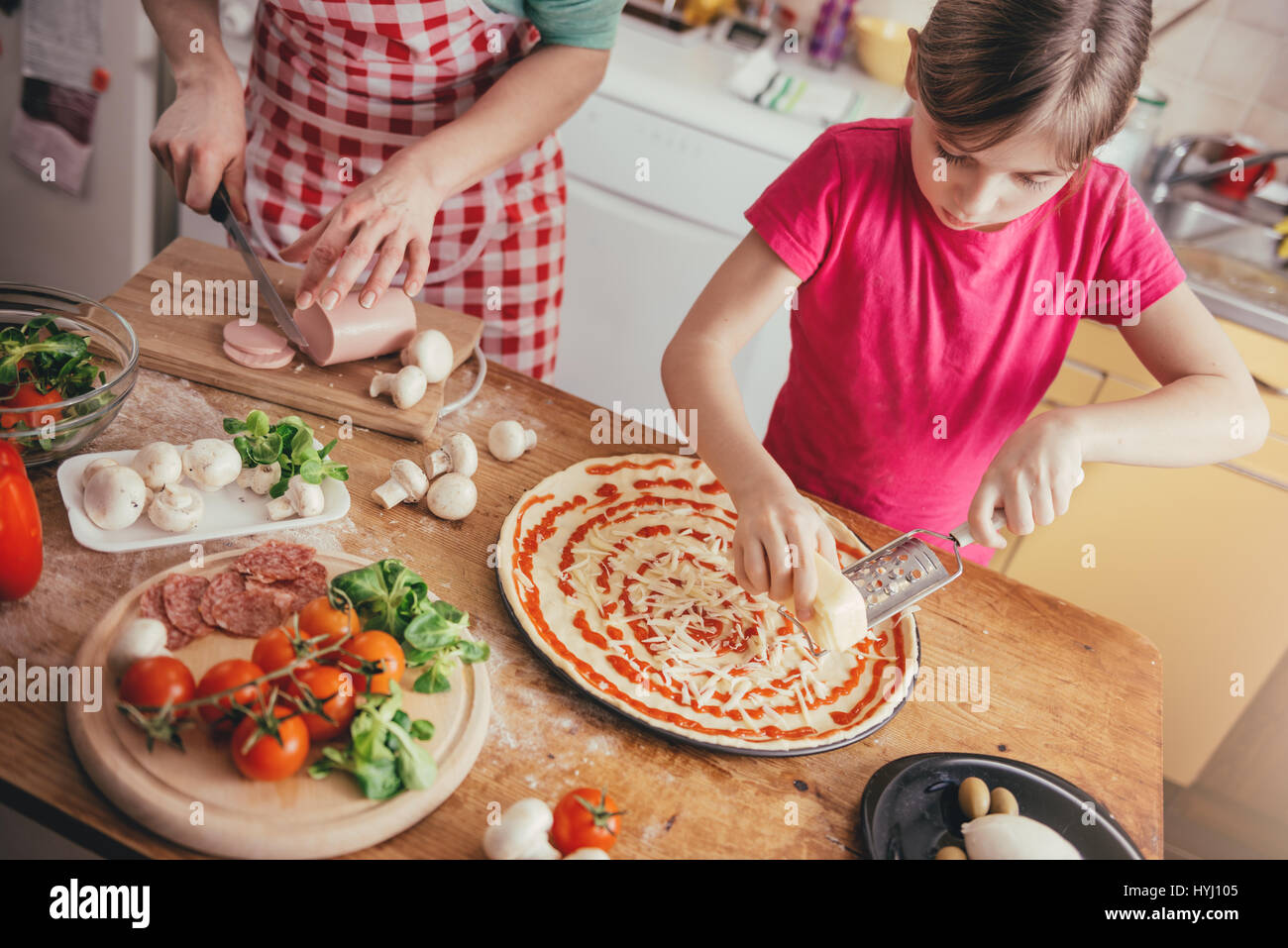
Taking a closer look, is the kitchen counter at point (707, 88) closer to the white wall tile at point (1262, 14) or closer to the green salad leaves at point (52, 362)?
the white wall tile at point (1262, 14)

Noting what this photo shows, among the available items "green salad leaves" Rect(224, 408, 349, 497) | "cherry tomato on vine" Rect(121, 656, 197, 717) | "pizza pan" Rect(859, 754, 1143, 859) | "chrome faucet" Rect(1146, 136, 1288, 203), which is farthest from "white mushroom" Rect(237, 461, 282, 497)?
"chrome faucet" Rect(1146, 136, 1288, 203)

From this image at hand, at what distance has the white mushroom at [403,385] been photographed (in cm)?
126

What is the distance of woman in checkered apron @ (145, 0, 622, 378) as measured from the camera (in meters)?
1.30

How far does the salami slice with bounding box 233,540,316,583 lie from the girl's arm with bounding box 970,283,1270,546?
2.40 ft

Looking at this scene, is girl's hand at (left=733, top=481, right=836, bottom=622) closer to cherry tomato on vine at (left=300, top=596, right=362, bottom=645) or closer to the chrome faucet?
cherry tomato on vine at (left=300, top=596, right=362, bottom=645)

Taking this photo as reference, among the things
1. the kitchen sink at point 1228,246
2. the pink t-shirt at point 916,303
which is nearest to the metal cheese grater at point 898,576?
the pink t-shirt at point 916,303

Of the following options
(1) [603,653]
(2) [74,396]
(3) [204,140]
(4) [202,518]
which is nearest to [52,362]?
(2) [74,396]

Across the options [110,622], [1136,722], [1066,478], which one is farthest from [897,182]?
[110,622]

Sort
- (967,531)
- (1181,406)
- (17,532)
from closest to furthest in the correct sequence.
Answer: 1. (17,532)
2. (967,531)
3. (1181,406)

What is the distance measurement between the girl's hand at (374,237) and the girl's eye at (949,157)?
64 cm

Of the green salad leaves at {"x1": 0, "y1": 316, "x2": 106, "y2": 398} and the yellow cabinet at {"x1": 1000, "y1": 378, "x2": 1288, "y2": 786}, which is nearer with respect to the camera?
the green salad leaves at {"x1": 0, "y1": 316, "x2": 106, "y2": 398}

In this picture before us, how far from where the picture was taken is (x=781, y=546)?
3.34 ft

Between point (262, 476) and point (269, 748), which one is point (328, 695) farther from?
point (262, 476)

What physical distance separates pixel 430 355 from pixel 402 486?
220 mm
